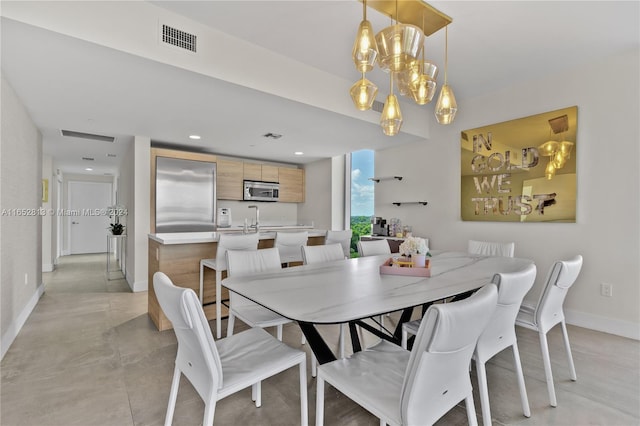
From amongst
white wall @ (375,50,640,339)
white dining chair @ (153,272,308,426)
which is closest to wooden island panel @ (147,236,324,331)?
white dining chair @ (153,272,308,426)

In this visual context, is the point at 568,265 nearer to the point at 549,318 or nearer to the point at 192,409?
the point at 549,318

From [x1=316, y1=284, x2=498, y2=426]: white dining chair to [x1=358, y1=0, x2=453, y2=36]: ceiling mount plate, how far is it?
1.84 metres

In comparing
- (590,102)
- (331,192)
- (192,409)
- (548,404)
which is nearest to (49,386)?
(192,409)

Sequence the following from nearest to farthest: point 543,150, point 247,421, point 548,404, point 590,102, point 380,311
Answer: point 380,311 → point 247,421 → point 548,404 → point 590,102 → point 543,150

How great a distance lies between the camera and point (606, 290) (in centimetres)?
288

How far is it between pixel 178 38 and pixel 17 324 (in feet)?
9.71

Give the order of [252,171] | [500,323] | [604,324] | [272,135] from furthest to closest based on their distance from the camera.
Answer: [252,171] < [272,135] < [604,324] < [500,323]

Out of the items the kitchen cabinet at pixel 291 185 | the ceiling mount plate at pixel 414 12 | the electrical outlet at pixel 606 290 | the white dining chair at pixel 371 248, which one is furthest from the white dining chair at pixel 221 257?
the electrical outlet at pixel 606 290

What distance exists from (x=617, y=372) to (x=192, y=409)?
9.36ft

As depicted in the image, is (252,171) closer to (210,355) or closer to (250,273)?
(250,273)

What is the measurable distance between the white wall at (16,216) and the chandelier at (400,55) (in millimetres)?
2733

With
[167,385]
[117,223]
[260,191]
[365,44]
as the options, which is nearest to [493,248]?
[365,44]

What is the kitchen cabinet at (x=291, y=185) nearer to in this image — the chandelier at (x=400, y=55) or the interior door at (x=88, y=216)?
the chandelier at (x=400, y=55)

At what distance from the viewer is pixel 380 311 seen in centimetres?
122
